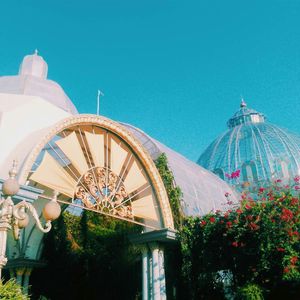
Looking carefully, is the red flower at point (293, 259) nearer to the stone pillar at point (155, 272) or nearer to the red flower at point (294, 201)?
the red flower at point (294, 201)

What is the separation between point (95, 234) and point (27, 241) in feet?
14.8

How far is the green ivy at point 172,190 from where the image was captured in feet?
40.8

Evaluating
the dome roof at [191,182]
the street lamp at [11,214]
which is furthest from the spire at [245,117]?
the street lamp at [11,214]

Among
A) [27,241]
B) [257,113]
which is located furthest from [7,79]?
[257,113]

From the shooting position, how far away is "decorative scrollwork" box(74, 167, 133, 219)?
973cm

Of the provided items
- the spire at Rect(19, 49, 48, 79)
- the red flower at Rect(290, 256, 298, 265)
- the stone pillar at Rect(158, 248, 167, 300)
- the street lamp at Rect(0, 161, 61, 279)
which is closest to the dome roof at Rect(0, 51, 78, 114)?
the spire at Rect(19, 49, 48, 79)

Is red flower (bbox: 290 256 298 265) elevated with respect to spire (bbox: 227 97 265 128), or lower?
lower

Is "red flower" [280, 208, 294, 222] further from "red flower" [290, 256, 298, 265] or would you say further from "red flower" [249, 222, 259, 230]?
"red flower" [290, 256, 298, 265]

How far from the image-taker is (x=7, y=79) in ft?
49.8

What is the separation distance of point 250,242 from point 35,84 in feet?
32.6

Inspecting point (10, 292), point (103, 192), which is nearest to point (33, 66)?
point (103, 192)

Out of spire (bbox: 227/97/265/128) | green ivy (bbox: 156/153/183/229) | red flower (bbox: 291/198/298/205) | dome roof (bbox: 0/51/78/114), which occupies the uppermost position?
spire (bbox: 227/97/265/128)

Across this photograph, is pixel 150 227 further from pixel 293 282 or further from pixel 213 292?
pixel 293 282

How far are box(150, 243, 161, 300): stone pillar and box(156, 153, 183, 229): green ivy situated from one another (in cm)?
124
